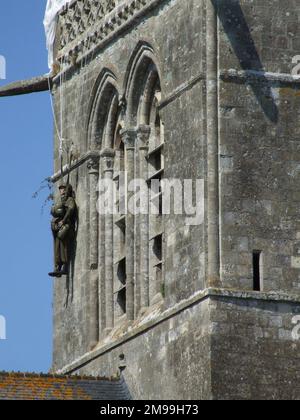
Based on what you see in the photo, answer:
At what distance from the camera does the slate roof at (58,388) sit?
57.4m

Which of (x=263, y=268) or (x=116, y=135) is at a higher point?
(x=116, y=135)

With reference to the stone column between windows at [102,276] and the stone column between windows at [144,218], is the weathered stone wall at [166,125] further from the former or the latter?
the stone column between windows at [144,218]

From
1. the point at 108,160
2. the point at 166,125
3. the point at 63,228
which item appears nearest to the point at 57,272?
the point at 63,228

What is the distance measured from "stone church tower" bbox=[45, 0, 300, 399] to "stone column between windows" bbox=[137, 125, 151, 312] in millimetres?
36

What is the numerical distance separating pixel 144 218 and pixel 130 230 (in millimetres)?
499

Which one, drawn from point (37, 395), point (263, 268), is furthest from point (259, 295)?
point (37, 395)

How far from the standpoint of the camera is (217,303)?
184ft

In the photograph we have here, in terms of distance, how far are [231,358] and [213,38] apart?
18.3 feet

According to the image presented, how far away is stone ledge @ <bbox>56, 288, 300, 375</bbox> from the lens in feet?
184

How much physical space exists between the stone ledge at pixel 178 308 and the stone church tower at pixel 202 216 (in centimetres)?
2

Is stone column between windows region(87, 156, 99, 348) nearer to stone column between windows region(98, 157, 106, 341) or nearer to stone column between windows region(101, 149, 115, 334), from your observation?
stone column between windows region(98, 157, 106, 341)
